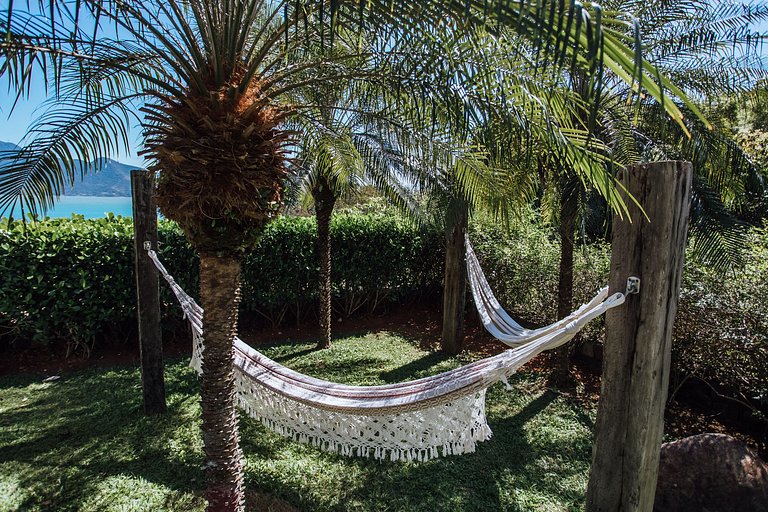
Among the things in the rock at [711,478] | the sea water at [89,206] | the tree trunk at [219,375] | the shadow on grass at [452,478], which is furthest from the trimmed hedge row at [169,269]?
the rock at [711,478]

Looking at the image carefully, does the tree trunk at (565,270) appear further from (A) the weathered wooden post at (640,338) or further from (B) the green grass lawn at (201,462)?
(A) the weathered wooden post at (640,338)

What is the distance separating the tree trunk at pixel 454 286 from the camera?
180 inches

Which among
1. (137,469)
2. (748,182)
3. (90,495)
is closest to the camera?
(90,495)

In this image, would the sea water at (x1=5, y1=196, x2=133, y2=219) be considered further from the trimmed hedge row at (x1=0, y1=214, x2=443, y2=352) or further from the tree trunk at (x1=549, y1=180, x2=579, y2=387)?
the tree trunk at (x1=549, y1=180, x2=579, y2=387)

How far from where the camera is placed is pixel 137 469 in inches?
98.6

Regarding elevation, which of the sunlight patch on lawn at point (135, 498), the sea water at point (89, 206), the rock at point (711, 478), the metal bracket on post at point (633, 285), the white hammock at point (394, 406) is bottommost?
the sunlight patch on lawn at point (135, 498)

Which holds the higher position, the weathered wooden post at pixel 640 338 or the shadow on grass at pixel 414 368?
the weathered wooden post at pixel 640 338

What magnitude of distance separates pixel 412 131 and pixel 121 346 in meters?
4.04

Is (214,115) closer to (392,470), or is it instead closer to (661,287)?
(661,287)

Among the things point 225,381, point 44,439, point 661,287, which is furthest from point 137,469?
point 661,287

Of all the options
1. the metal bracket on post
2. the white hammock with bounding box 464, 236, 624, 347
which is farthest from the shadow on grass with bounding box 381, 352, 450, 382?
the metal bracket on post

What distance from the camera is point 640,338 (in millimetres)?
1536

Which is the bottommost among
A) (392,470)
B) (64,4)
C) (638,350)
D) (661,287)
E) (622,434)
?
(392,470)

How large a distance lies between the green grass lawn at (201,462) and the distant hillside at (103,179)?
161cm
